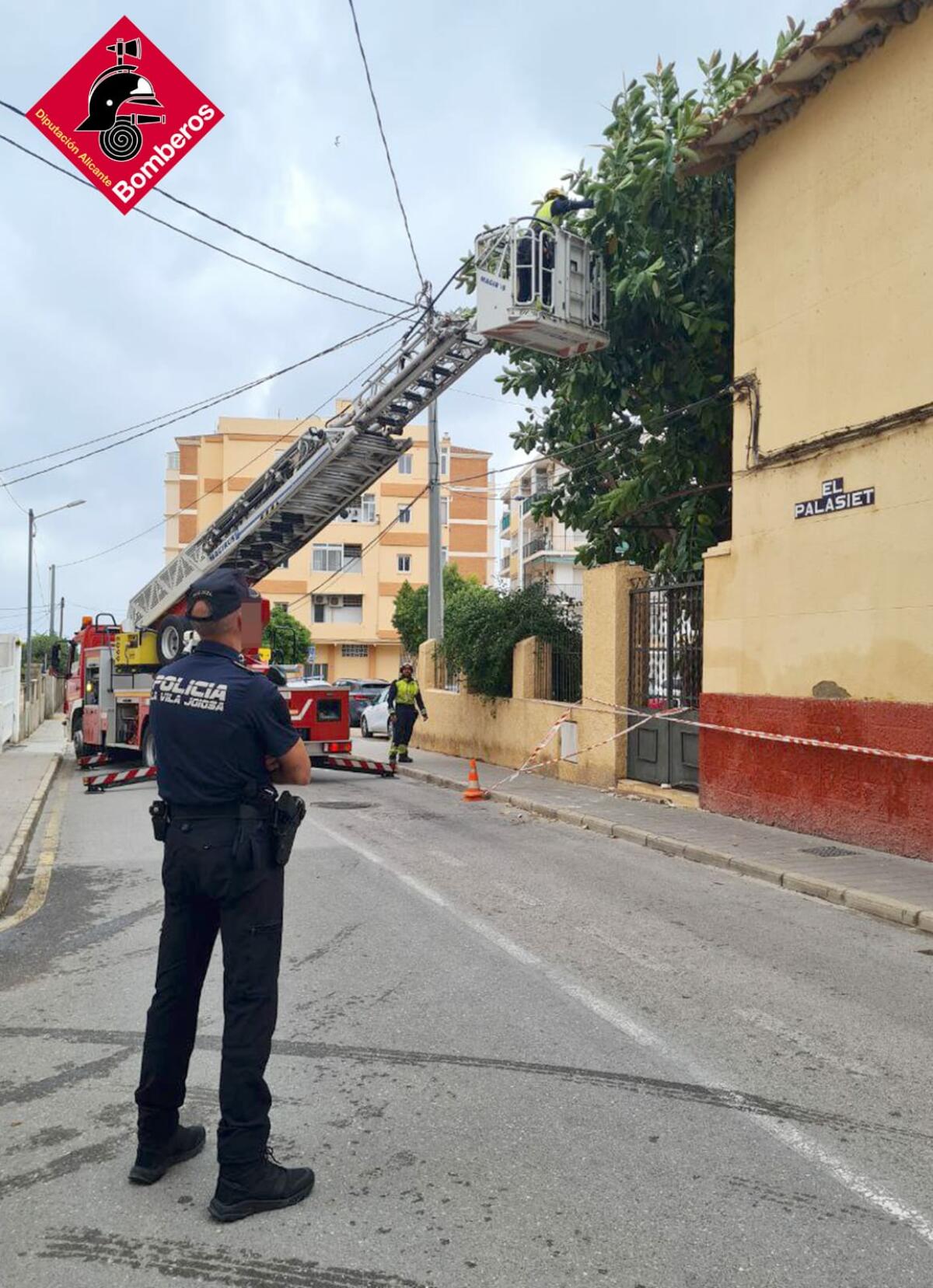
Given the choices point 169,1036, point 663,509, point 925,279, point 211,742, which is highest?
point 925,279

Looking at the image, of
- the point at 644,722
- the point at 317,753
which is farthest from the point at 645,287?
the point at 317,753

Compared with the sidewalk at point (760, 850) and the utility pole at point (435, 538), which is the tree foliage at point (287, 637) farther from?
the sidewalk at point (760, 850)

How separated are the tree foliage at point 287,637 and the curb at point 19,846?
104 ft

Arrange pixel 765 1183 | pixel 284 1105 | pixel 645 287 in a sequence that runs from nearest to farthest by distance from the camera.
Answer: pixel 765 1183 < pixel 284 1105 < pixel 645 287

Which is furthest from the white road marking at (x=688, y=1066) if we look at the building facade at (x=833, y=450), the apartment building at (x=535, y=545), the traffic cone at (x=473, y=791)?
the apartment building at (x=535, y=545)

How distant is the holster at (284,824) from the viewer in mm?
3600

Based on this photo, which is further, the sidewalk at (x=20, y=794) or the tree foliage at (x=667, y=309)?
the tree foliage at (x=667, y=309)

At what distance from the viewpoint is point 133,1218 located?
3342 millimetres

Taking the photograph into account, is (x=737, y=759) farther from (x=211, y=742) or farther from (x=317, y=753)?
(x=211, y=742)

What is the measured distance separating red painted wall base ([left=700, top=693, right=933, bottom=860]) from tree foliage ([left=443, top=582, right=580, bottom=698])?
19.7 ft

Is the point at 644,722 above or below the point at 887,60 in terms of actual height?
below

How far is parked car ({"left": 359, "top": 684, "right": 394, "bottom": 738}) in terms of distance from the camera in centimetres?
3025

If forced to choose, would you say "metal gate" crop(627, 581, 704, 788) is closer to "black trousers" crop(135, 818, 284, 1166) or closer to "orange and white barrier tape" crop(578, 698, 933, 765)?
"orange and white barrier tape" crop(578, 698, 933, 765)

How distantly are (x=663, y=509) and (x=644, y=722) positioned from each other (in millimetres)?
3188
